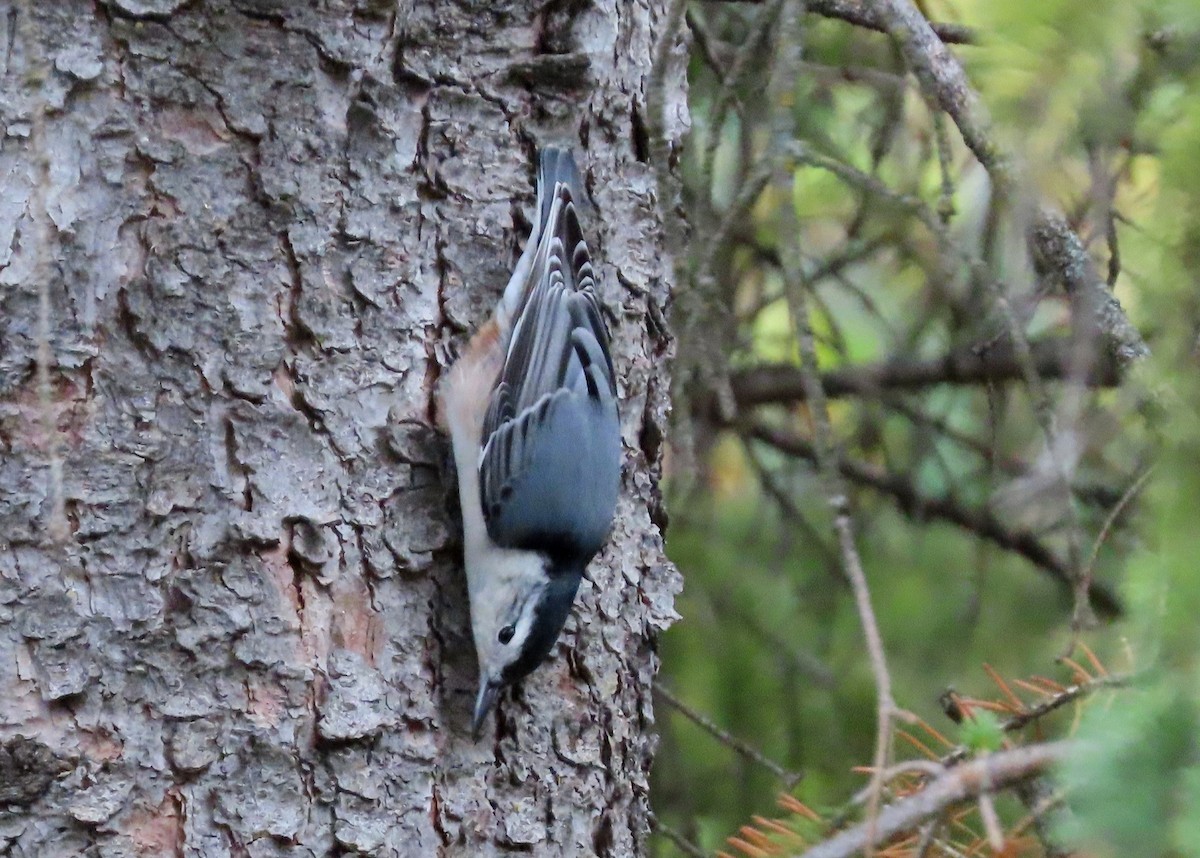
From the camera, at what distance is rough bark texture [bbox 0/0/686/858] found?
1664mm

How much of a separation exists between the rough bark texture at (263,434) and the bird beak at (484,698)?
5 centimetres

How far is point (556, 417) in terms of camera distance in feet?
7.04

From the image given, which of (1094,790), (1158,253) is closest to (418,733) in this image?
(1094,790)

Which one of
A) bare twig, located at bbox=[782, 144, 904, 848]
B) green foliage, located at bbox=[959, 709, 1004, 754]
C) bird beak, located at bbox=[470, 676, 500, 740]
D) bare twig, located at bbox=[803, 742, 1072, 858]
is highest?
bare twig, located at bbox=[782, 144, 904, 848]

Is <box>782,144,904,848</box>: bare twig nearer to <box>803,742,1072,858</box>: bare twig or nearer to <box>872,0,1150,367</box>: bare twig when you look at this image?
<box>803,742,1072,858</box>: bare twig

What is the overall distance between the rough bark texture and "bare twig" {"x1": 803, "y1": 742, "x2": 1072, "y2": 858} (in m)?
0.91

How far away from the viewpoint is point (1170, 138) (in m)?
0.96

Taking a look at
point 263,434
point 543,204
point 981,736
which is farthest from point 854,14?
point 981,736

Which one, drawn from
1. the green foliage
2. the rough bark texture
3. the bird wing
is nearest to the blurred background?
the green foliage

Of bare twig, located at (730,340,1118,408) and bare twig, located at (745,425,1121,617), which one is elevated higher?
bare twig, located at (730,340,1118,408)

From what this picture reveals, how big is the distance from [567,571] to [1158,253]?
A: 46.6 inches

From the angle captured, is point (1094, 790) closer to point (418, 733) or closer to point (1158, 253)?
point (1158, 253)

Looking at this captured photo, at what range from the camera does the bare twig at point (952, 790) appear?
105 centimetres

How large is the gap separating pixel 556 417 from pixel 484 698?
518 millimetres
